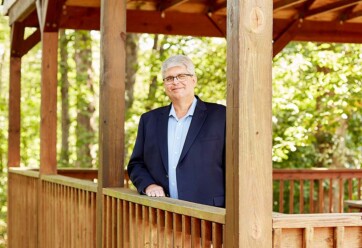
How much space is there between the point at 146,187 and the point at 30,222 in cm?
411

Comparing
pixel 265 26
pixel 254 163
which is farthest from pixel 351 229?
pixel 265 26

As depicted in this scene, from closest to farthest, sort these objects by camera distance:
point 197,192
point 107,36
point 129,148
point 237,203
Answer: point 237,203
point 197,192
point 107,36
point 129,148

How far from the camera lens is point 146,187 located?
5.08m

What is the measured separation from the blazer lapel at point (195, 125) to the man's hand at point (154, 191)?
0.24 m

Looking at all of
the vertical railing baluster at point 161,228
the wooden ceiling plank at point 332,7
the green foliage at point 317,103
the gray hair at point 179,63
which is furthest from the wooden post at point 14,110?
the vertical railing baluster at point 161,228

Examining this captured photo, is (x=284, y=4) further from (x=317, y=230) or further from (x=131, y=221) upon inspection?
(x=317, y=230)

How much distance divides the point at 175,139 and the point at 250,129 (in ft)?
4.77

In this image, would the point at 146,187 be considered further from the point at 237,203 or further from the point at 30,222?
the point at 30,222

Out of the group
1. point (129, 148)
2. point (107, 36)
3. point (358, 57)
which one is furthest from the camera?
point (129, 148)

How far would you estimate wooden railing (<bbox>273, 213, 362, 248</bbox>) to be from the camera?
3645mm

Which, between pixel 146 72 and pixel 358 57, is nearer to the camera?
pixel 358 57

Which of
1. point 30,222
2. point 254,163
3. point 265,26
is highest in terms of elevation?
point 265,26

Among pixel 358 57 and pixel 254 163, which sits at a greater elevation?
pixel 358 57

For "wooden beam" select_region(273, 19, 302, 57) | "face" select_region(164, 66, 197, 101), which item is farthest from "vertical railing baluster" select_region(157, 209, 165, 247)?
"wooden beam" select_region(273, 19, 302, 57)
